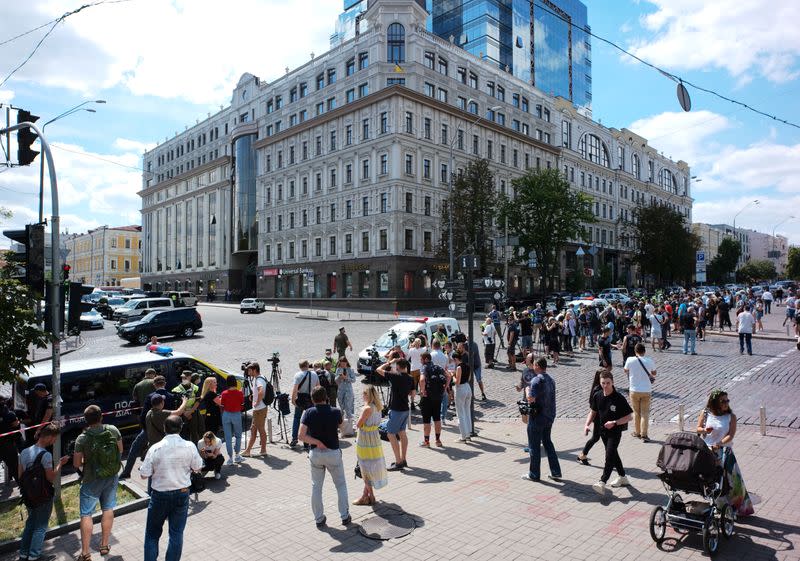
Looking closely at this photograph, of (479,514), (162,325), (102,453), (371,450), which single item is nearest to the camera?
(102,453)

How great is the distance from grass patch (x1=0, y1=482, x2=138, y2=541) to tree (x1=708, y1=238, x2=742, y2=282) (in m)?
112

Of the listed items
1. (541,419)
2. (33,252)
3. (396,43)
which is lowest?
(541,419)

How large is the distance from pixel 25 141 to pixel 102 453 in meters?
6.80

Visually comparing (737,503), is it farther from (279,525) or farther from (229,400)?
(229,400)

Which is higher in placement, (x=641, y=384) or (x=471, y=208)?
(x=471, y=208)

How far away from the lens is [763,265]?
12556 cm

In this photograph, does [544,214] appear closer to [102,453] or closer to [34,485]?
[102,453]

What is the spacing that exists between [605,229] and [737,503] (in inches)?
3111

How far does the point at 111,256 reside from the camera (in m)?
102

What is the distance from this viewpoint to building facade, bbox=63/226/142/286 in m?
101

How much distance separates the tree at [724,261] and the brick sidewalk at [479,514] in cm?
10556

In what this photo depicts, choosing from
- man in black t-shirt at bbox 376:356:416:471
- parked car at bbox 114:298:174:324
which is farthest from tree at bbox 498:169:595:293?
man in black t-shirt at bbox 376:356:416:471

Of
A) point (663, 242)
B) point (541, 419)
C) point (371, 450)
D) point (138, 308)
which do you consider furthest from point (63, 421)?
point (663, 242)

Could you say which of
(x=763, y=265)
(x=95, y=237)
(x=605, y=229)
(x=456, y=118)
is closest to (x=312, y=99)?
(x=456, y=118)
